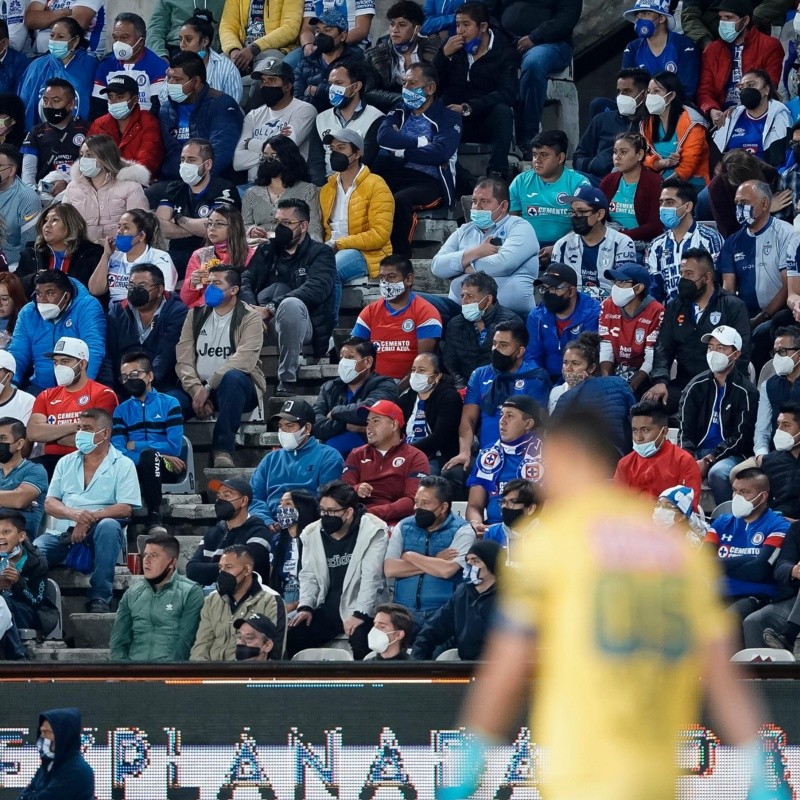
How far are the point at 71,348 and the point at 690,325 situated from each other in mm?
4417

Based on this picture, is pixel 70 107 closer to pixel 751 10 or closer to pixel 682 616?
pixel 751 10

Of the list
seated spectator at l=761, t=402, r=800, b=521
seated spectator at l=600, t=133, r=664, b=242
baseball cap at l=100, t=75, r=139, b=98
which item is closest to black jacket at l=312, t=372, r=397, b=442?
seated spectator at l=600, t=133, r=664, b=242

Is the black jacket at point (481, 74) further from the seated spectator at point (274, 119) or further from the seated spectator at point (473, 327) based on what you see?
the seated spectator at point (473, 327)

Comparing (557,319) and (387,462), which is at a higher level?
(557,319)

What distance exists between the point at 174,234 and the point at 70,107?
6.54 feet

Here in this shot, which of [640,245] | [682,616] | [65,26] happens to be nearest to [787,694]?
[682,616]

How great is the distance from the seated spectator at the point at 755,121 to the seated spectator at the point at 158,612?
638cm

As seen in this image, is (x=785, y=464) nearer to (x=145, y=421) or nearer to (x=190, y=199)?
(x=145, y=421)

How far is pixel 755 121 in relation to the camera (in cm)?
1563

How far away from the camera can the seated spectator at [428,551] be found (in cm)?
1166

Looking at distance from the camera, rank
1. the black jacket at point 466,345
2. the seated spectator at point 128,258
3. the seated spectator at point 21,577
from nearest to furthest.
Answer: the seated spectator at point 21,577 < the black jacket at point 466,345 < the seated spectator at point 128,258

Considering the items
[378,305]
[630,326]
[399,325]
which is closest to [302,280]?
[378,305]

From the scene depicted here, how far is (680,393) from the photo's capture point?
13.2 m

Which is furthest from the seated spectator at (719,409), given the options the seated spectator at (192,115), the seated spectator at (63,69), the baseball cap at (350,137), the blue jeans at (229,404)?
the seated spectator at (63,69)
